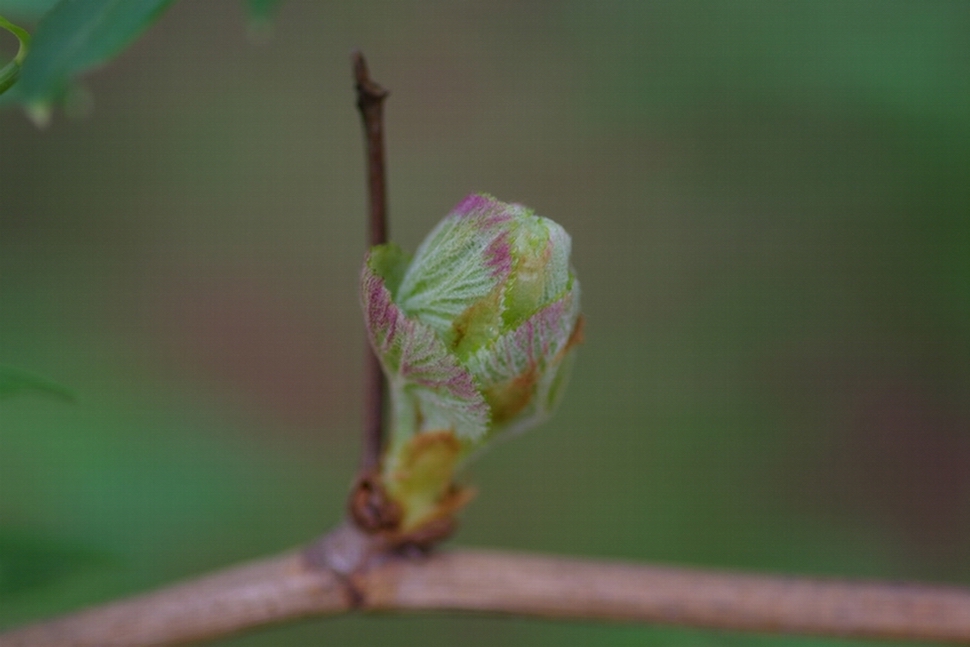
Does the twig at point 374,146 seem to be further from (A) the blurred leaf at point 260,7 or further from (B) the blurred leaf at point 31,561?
(B) the blurred leaf at point 31,561

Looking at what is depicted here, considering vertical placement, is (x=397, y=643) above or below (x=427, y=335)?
below

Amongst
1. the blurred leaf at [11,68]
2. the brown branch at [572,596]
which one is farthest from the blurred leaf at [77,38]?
the brown branch at [572,596]

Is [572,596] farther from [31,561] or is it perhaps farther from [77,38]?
[77,38]

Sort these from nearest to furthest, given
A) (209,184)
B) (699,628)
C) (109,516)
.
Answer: (699,628), (109,516), (209,184)

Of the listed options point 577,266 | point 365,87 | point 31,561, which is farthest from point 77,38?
point 577,266

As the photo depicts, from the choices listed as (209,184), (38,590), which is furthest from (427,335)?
(209,184)

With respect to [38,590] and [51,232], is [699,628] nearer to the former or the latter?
[38,590]

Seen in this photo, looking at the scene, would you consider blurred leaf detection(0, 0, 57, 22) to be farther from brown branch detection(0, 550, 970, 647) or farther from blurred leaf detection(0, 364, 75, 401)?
brown branch detection(0, 550, 970, 647)
